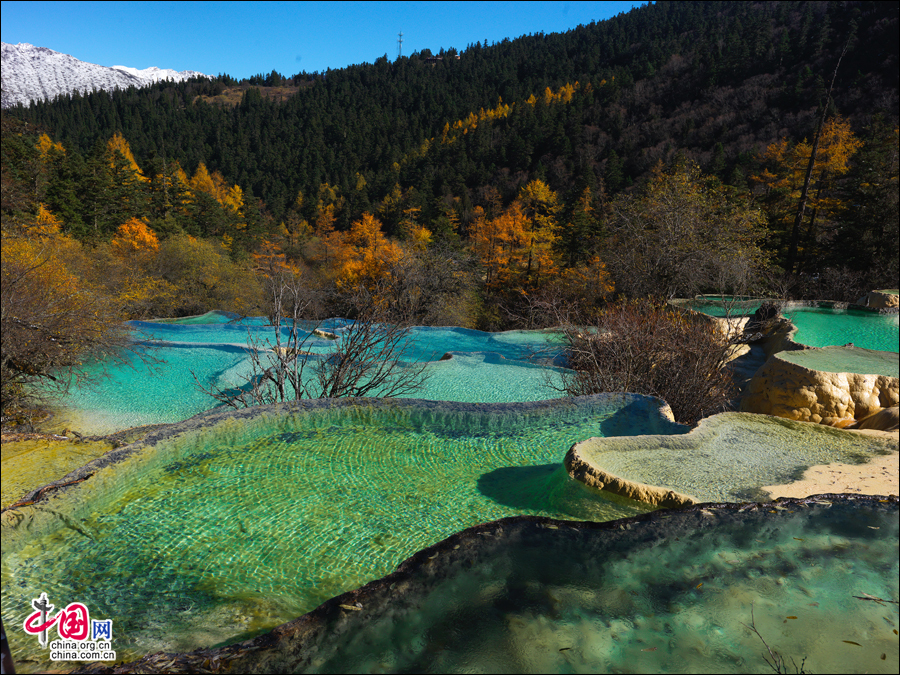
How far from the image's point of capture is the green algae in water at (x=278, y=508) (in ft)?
8.96

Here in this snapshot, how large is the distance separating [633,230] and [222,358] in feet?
40.3

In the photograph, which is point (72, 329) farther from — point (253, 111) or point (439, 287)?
point (253, 111)

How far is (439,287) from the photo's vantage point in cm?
1966

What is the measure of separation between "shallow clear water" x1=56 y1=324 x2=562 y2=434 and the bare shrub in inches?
29.7

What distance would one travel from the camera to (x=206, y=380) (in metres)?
8.43

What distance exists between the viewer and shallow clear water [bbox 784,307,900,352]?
31.7ft

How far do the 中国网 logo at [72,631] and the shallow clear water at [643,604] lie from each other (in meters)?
0.73

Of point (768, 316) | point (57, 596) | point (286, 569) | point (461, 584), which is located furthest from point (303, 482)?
point (768, 316)

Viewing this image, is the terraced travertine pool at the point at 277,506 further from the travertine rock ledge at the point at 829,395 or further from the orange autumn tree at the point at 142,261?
the orange autumn tree at the point at 142,261

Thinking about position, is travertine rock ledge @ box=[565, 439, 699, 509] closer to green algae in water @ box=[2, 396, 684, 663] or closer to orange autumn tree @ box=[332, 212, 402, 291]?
green algae in water @ box=[2, 396, 684, 663]

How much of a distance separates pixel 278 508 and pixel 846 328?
11.8 meters

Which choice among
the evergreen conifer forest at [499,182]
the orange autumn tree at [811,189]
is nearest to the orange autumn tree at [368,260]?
the evergreen conifer forest at [499,182]

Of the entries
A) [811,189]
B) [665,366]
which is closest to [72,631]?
[665,366]

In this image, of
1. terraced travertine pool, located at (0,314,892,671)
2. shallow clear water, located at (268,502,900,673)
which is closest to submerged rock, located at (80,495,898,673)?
shallow clear water, located at (268,502,900,673)
